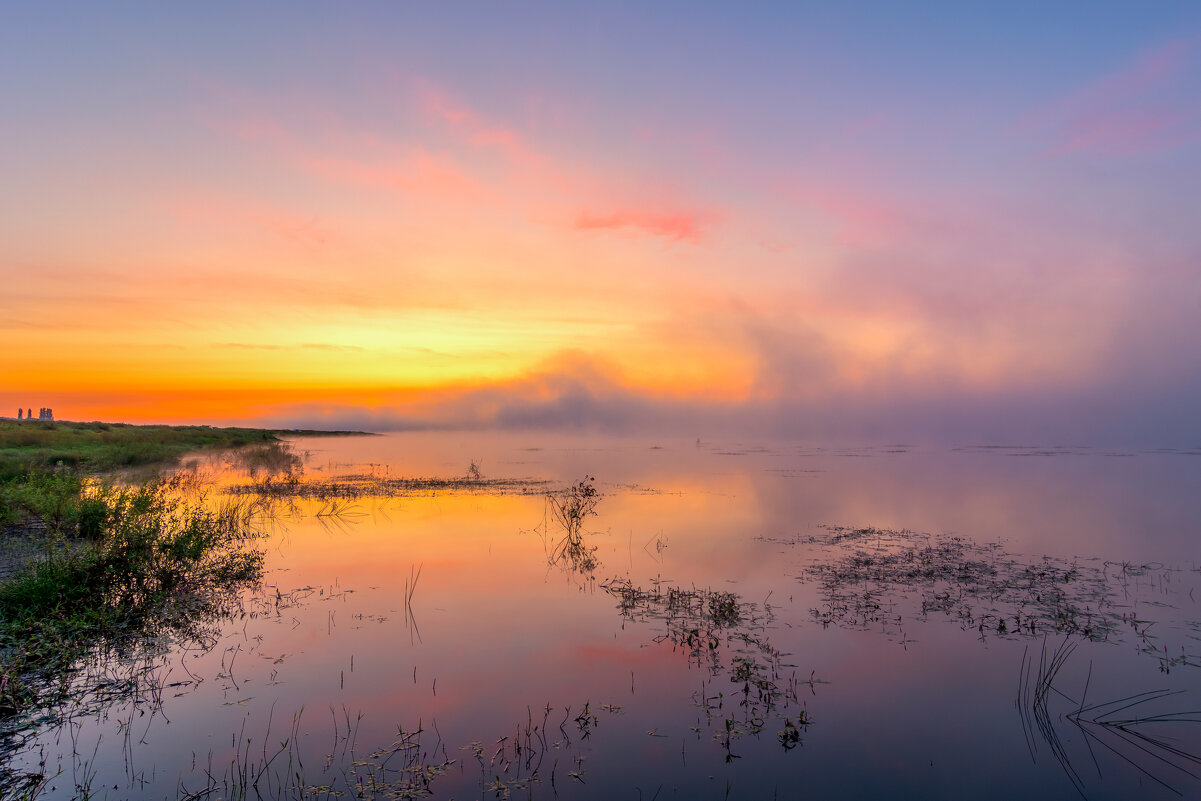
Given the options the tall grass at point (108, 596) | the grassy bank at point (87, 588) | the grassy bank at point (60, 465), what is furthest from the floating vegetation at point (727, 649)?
the grassy bank at point (60, 465)

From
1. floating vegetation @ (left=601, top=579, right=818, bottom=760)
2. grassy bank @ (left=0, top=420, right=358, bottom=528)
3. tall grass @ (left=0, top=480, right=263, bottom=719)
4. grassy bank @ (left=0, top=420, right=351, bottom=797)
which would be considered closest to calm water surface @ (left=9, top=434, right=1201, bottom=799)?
floating vegetation @ (left=601, top=579, right=818, bottom=760)

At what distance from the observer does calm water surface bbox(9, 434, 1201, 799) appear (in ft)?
25.4

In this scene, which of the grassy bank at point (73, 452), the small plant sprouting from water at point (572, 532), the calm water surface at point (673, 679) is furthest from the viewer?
the grassy bank at point (73, 452)

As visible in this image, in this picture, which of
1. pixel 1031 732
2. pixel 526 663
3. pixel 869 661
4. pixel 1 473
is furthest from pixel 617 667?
pixel 1 473

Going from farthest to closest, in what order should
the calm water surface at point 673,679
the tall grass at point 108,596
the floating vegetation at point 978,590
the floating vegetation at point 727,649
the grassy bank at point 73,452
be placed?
the grassy bank at point 73,452
the floating vegetation at point 978,590
the tall grass at point 108,596
the floating vegetation at point 727,649
the calm water surface at point 673,679

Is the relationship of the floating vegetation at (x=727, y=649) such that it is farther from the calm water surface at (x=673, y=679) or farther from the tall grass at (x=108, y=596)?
the tall grass at (x=108, y=596)

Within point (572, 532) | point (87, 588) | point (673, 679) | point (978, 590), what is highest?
point (87, 588)

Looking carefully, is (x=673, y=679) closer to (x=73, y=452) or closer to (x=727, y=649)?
(x=727, y=649)

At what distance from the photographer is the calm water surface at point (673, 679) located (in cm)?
775

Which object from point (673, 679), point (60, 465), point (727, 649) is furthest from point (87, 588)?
point (60, 465)

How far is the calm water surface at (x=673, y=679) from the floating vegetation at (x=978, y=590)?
11 cm

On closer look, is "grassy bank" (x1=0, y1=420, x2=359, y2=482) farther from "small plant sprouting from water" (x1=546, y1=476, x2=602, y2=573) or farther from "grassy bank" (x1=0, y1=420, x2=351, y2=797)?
"small plant sprouting from water" (x1=546, y1=476, x2=602, y2=573)

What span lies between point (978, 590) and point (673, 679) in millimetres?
10774

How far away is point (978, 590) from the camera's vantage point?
16.2 m
